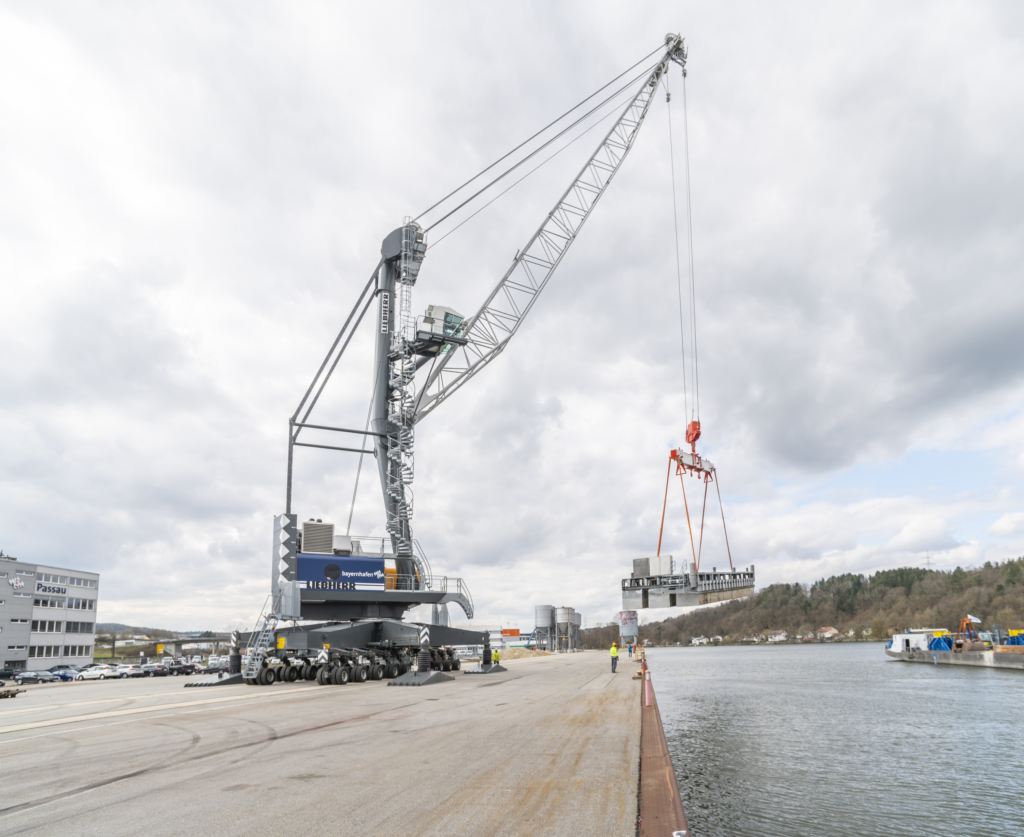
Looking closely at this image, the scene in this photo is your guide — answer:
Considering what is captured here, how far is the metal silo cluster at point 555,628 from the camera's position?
98.2 m

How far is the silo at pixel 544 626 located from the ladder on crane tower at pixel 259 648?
70.5 meters

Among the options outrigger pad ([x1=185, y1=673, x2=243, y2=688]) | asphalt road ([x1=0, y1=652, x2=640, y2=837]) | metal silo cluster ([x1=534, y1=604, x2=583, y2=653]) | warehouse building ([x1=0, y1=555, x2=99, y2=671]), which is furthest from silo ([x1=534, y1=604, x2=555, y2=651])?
asphalt road ([x1=0, y1=652, x2=640, y2=837])

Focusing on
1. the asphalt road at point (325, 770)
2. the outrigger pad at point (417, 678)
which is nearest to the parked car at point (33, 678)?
the asphalt road at point (325, 770)

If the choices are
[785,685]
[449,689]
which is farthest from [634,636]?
[449,689]

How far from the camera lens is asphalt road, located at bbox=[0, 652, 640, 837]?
776 cm

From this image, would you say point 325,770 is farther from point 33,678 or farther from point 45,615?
point 45,615

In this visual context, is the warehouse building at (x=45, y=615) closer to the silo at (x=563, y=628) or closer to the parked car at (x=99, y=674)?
the parked car at (x=99, y=674)

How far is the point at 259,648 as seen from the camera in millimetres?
30266

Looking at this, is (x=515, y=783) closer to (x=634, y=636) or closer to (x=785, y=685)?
(x=785, y=685)

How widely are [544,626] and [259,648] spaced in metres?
73.1

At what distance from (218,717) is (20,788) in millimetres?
8348

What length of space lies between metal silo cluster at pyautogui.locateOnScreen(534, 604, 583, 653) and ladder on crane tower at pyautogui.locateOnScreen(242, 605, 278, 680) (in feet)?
232

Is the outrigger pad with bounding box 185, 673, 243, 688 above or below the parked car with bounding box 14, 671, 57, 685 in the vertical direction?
above

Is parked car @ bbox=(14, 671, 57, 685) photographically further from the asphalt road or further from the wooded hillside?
the wooded hillside
